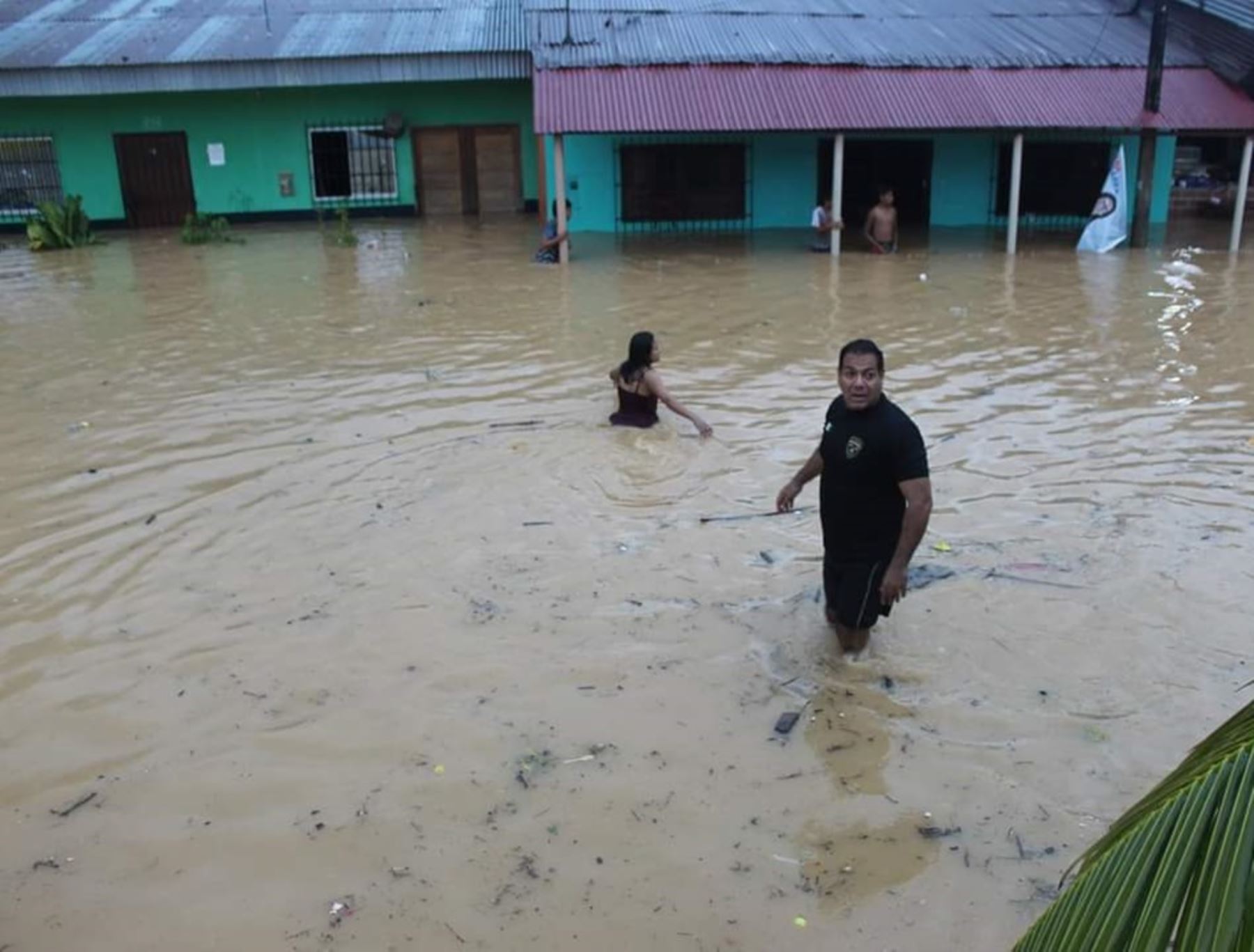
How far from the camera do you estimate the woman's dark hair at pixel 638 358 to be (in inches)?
319

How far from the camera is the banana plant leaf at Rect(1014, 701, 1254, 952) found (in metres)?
1.15

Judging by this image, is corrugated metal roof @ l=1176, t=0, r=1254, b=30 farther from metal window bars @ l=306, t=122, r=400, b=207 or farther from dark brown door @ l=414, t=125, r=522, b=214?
metal window bars @ l=306, t=122, r=400, b=207

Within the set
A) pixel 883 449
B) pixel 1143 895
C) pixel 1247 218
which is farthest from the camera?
pixel 1247 218

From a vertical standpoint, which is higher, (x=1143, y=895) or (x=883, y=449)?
(x=1143, y=895)

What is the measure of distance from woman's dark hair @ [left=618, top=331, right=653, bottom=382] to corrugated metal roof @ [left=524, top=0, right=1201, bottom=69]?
10910mm

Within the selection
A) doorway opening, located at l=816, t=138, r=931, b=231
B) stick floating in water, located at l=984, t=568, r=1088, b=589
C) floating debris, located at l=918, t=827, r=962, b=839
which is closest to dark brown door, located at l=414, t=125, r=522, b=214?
doorway opening, located at l=816, t=138, r=931, b=231

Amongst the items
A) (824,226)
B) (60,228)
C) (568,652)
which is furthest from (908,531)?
(60,228)

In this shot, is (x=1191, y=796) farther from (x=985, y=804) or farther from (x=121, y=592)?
(x=121, y=592)

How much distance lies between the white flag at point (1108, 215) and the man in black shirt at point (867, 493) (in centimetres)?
1530

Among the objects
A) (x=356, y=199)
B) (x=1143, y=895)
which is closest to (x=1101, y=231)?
(x=356, y=199)

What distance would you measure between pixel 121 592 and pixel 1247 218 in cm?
2346

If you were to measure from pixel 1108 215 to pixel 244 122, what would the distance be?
16.5m

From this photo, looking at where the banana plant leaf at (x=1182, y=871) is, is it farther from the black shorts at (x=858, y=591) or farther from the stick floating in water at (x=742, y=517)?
the stick floating in water at (x=742, y=517)

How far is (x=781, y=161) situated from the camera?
2139 centimetres
